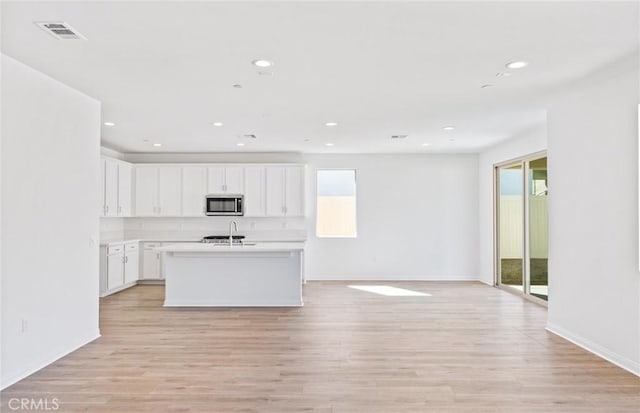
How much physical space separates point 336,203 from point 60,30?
20.8ft

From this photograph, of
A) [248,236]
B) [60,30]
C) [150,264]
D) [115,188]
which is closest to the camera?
[60,30]

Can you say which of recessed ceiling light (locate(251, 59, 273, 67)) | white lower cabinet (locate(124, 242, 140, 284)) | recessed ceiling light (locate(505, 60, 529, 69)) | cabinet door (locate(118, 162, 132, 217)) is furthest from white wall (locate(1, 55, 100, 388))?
recessed ceiling light (locate(505, 60, 529, 69))

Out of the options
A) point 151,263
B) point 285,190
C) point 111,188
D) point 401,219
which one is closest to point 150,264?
point 151,263

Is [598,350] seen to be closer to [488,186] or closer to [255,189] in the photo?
[488,186]

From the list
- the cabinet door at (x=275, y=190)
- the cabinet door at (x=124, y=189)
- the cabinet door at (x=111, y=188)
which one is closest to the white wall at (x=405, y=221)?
the cabinet door at (x=275, y=190)

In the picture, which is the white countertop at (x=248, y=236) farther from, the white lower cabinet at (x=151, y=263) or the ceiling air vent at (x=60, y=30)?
the ceiling air vent at (x=60, y=30)

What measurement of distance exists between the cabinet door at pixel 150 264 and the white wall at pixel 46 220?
358cm

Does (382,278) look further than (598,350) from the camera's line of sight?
Yes

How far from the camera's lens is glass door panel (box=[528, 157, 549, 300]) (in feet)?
20.7

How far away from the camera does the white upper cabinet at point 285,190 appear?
8211 millimetres

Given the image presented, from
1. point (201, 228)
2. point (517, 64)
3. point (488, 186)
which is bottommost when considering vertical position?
point (201, 228)

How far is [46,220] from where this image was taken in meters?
3.77

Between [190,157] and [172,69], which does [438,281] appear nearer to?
[190,157]

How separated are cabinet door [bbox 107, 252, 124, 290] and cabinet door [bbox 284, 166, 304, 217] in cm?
301
